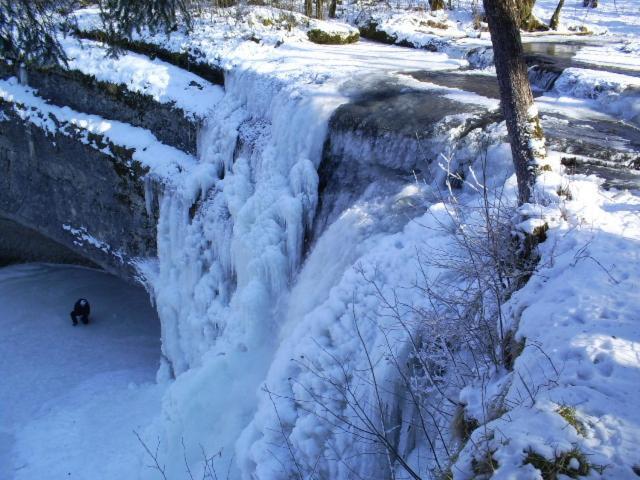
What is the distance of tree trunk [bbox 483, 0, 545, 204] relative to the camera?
431 cm

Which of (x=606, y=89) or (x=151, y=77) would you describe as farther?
(x=151, y=77)

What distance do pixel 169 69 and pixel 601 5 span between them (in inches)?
620

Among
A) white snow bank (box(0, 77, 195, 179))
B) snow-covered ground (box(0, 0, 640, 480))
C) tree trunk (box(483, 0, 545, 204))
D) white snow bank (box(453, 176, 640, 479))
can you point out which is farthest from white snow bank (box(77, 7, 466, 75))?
white snow bank (box(453, 176, 640, 479))

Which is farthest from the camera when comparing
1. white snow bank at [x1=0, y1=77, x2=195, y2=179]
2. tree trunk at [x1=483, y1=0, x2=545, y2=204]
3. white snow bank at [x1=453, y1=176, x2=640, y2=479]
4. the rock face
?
the rock face

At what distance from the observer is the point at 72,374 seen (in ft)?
33.3

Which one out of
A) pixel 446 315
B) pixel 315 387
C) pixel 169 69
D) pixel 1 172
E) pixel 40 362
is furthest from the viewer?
pixel 1 172

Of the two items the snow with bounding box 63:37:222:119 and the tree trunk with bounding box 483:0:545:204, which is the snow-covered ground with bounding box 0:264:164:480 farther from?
the tree trunk with bounding box 483:0:545:204

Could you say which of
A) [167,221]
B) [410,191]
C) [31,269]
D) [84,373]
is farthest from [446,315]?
[31,269]

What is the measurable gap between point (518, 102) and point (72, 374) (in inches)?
353

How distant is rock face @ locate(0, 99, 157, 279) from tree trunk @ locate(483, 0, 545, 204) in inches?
288

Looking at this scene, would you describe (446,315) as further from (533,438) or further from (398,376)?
(533,438)

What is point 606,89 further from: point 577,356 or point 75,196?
point 75,196

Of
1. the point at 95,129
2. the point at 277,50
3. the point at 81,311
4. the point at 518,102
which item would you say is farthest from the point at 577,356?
the point at 81,311

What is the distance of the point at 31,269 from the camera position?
567 inches
